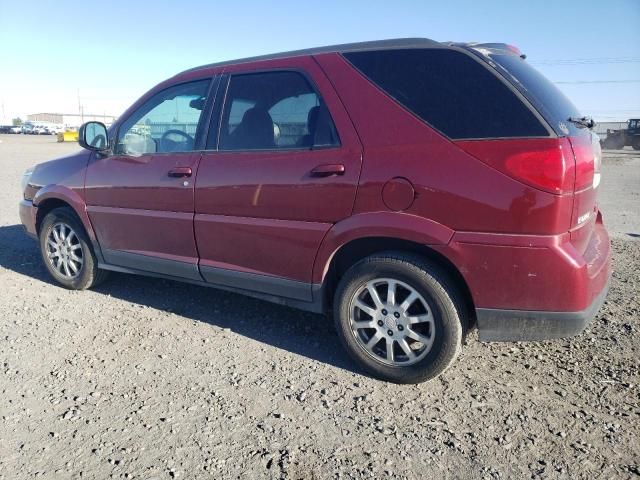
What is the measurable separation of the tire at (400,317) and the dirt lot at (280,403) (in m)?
0.15

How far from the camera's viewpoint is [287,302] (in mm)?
3422

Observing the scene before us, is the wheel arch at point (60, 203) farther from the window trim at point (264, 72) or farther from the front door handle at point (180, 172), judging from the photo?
the window trim at point (264, 72)

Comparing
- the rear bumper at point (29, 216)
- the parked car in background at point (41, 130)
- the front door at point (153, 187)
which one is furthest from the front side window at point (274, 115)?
the parked car in background at point (41, 130)

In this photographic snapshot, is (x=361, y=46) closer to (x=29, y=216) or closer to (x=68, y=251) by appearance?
(x=68, y=251)

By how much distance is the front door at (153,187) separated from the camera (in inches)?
149

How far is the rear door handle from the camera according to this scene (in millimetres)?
3010

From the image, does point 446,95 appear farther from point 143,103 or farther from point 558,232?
point 143,103

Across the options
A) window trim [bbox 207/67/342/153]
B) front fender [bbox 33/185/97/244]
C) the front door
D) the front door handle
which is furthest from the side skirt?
front fender [bbox 33/185/97/244]

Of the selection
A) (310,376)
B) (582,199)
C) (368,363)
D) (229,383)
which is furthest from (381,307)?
(582,199)

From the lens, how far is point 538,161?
98.3 inches

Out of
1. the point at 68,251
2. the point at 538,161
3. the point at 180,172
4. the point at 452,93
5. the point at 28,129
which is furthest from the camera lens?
the point at 28,129

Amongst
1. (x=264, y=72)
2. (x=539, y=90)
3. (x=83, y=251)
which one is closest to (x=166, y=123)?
(x=264, y=72)

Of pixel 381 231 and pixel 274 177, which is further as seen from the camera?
pixel 274 177

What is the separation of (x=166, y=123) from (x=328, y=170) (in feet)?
5.52
